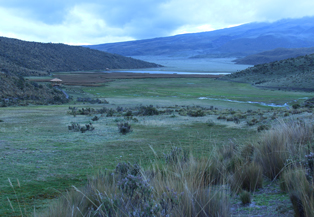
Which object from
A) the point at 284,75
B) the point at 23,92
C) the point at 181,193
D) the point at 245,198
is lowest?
the point at 245,198

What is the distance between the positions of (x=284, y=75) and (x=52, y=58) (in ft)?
282

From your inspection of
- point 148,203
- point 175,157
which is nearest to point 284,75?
point 175,157

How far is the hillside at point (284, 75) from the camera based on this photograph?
5556 centimetres

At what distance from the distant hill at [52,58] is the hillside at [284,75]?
60.8 metres

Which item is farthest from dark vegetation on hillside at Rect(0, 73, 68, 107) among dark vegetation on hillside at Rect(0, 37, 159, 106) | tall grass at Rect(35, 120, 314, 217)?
tall grass at Rect(35, 120, 314, 217)

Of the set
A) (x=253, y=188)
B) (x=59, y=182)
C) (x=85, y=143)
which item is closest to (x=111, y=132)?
(x=85, y=143)

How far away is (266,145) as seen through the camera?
4.96m

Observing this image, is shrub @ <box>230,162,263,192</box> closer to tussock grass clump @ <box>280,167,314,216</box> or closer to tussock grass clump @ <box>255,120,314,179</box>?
tussock grass clump @ <box>255,120,314,179</box>

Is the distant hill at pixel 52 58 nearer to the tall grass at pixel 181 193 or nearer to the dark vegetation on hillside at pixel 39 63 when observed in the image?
the dark vegetation on hillside at pixel 39 63

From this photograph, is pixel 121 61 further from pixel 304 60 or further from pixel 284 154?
pixel 284 154

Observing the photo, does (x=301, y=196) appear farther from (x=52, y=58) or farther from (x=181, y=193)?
(x=52, y=58)

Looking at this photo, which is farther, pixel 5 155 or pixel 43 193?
pixel 5 155

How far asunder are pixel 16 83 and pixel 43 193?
35.6 m

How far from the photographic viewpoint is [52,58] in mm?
111312
